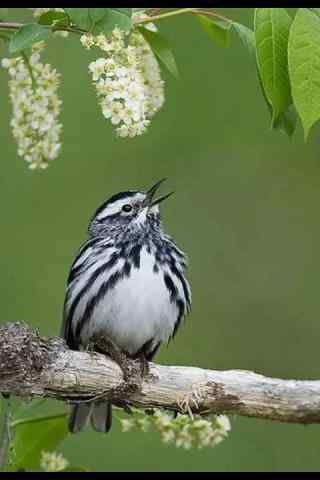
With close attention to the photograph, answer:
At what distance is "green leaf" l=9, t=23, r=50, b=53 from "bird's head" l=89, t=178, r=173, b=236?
6.91ft

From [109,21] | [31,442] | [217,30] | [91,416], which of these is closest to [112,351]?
[31,442]

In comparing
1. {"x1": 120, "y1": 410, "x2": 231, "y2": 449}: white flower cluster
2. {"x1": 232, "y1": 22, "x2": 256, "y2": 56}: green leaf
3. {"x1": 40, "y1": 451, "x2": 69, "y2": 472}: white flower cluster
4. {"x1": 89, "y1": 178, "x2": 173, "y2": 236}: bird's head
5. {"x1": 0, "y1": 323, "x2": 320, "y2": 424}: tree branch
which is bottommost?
{"x1": 40, "y1": 451, "x2": 69, "y2": 472}: white flower cluster

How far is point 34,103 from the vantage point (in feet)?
16.9

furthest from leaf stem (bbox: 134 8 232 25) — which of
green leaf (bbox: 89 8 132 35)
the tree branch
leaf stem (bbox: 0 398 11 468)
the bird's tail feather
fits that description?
the bird's tail feather

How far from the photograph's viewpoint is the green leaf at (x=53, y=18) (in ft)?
15.2

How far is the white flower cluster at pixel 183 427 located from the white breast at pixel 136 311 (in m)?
0.60

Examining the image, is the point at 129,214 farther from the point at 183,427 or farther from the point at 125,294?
the point at 183,427

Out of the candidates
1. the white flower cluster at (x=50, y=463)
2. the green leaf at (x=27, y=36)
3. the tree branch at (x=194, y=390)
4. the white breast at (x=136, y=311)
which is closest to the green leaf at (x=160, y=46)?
the green leaf at (x=27, y=36)

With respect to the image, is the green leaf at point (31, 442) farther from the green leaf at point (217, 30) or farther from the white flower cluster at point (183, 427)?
the green leaf at point (217, 30)

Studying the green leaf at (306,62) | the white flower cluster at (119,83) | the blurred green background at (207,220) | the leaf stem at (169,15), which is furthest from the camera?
the blurred green background at (207,220)

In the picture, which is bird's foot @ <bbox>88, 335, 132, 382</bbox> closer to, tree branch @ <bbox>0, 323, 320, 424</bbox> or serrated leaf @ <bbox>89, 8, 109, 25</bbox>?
tree branch @ <bbox>0, 323, 320, 424</bbox>

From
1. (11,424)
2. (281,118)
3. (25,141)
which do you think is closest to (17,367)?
(11,424)

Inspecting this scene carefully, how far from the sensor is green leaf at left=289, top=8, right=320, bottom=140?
14.8 ft

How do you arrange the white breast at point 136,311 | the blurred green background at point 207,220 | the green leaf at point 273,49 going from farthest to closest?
the blurred green background at point 207,220, the white breast at point 136,311, the green leaf at point 273,49
